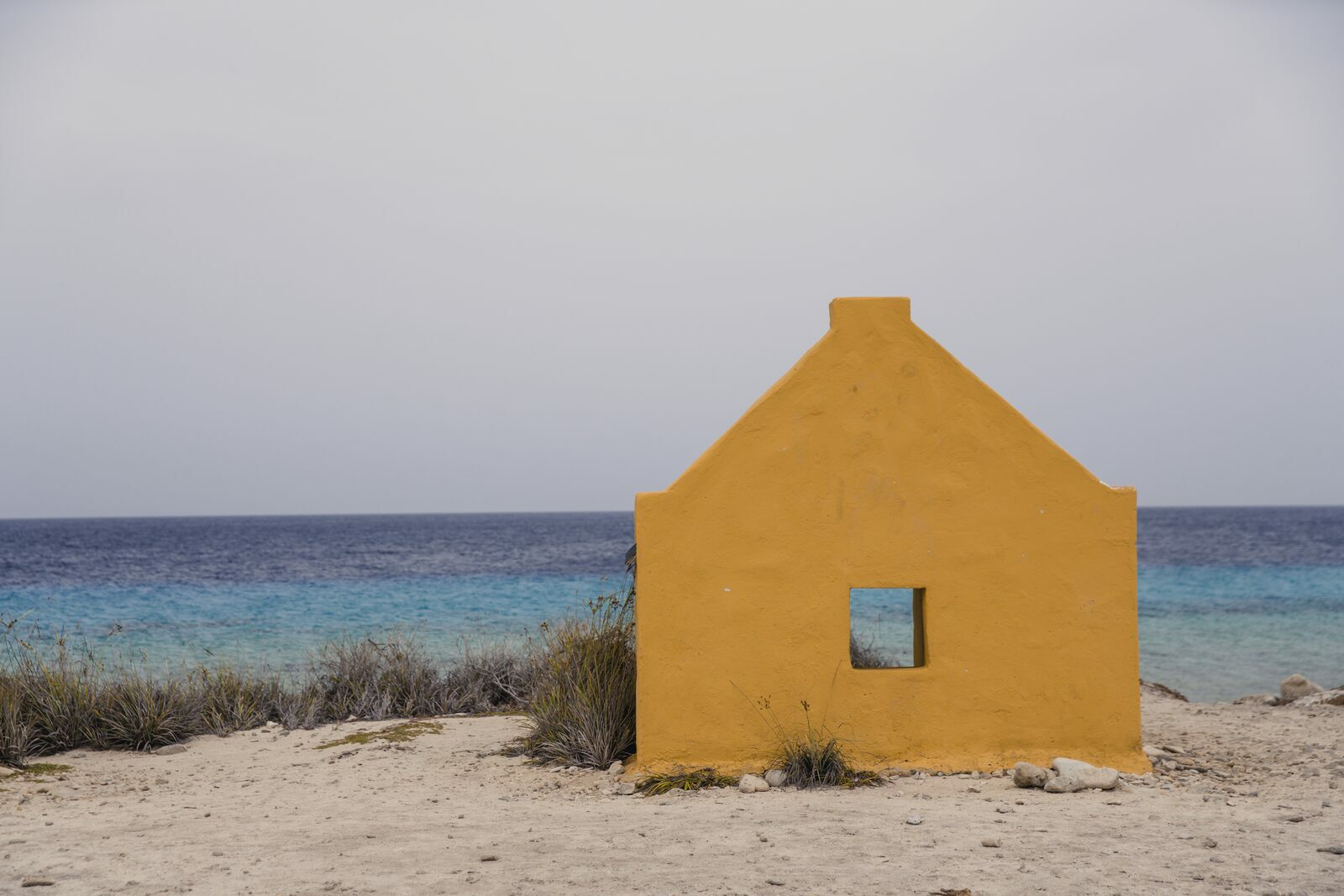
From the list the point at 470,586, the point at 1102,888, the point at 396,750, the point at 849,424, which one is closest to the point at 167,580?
the point at 470,586

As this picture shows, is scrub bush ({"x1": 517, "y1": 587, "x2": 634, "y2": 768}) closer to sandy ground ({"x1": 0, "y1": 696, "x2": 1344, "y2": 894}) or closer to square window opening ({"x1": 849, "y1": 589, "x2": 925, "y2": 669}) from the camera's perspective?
sandy ground ({"x1": 0, "y1": 696, "x2": 1344, "y2": 894})

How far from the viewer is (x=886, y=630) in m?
21.7

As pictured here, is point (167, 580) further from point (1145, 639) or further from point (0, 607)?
point (1145, 639)

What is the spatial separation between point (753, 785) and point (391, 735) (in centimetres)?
446

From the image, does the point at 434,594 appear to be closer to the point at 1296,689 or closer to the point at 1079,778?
the point at 1296,689

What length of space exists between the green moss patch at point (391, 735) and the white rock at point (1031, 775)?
5.64 m

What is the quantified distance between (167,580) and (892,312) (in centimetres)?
3367

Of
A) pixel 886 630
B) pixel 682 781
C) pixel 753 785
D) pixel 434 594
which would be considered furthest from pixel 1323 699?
pixel 434 594

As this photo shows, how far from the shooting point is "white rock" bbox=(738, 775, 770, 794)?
6621 millimetres

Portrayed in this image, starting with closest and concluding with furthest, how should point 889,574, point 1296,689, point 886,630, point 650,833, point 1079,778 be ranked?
point 650,833 < point 1079,778 < point 889,574 < point 1296,689 < point 886,630

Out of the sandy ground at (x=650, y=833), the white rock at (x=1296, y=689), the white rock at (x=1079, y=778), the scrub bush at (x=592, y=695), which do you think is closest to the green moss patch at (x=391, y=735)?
the sandy ground at (x=650, y=833)

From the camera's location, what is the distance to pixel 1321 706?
1067 cm

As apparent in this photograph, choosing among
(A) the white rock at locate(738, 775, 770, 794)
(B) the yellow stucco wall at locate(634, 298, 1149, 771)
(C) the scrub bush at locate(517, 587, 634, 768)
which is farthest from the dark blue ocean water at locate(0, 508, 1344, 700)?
(A) the white rock at locate(738, 775, 770, 794)

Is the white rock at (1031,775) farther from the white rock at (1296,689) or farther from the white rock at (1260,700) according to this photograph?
the white rock at (1296,689)
